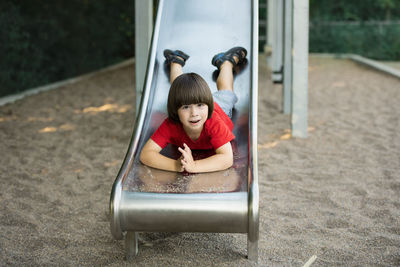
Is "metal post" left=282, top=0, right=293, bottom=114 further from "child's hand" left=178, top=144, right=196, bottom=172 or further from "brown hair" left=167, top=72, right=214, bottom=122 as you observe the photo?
"child's hand" left=178, top=144, right=196, bottom=172

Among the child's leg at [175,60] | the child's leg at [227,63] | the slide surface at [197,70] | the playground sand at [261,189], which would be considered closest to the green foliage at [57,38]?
the playground sand at [261,189]

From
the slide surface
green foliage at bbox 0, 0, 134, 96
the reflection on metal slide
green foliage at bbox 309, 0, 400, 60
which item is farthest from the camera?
green foliage at bbox 309, 0, 400, 60

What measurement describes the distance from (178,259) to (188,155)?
0.60m

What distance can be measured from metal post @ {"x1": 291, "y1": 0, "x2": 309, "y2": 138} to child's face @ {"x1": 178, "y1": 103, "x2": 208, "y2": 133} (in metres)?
2.66

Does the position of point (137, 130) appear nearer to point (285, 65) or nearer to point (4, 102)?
point (285, 65)

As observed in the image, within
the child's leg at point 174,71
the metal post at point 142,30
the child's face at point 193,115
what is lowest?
the child's face at point 193,115

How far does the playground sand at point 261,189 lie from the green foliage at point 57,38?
5.09 feet

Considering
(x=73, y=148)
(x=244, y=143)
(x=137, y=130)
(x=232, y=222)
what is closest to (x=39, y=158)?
(x=73, y=148)

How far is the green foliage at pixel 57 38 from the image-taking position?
8.39 m

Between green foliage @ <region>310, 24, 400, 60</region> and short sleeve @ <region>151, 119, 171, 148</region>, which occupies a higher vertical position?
short sleeve @ <region>151, 119, 171, 148</region>

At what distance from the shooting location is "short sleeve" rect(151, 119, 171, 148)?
2914mm

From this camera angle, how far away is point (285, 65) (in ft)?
20.4

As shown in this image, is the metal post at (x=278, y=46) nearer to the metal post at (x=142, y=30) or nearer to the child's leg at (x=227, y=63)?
the metal post at (x=142, y=30)

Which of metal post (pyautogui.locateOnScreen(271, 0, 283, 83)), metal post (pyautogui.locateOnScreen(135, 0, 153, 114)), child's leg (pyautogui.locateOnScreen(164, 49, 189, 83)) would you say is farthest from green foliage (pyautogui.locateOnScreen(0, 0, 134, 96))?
child's leg (pyautogui.locateOnScreen(164, 49, 189, 83))
